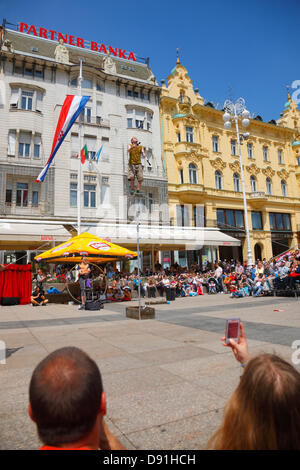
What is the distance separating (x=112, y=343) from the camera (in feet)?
18.8

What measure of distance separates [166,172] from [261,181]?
1218 centimetres

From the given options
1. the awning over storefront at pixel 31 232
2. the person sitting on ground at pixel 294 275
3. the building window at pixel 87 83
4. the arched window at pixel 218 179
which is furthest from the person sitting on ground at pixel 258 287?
the building window at pixel 87 83

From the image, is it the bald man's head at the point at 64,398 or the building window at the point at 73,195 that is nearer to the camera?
the bald man's head at the point at 64,398

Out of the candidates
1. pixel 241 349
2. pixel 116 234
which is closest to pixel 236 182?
pixel 116 234

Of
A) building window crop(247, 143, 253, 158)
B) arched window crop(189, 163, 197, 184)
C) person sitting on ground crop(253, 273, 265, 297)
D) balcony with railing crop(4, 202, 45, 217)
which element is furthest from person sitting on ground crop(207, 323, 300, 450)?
building window crop(247, 143, 253, 158)

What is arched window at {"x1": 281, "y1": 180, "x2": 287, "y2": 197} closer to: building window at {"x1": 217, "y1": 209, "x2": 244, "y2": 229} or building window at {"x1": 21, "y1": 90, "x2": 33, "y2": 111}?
building window at {"x1": 217, "y1": 209, "x2": 244, "y2": 229}

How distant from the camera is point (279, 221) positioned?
34.8 meters

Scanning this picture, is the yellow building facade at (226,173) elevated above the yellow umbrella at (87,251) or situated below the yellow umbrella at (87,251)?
above

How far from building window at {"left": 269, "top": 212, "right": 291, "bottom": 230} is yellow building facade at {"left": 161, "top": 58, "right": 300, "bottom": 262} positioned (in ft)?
0.37

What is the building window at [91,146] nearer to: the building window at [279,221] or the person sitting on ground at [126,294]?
the person sitting on ground at [126,294]

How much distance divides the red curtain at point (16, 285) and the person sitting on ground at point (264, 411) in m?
13.2

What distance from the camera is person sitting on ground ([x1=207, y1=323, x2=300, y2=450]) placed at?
3.59 feet

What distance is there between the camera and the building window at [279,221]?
34.2m

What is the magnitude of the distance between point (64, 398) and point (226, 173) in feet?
110
